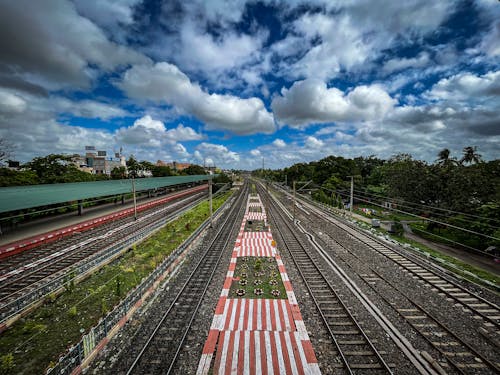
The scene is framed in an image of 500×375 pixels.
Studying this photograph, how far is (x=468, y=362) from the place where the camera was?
7.36 metres

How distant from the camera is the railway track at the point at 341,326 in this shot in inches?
283

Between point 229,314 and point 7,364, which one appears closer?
point 7,364

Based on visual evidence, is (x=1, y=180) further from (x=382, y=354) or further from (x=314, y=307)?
(x=382, y=354)

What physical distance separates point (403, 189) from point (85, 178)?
5722 cm

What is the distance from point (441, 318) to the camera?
9484 millimetres

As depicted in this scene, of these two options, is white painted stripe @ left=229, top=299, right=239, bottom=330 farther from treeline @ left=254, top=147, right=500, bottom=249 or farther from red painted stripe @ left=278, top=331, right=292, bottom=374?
treeline @ left=254, top=147, right=500, bottom=249

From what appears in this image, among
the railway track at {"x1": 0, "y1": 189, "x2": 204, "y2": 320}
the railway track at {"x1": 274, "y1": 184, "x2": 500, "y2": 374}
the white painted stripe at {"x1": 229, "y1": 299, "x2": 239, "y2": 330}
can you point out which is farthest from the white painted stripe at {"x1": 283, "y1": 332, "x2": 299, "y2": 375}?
the railway track at {"x1": 0, "y1": 189, "x2": 204, "y2": 320}

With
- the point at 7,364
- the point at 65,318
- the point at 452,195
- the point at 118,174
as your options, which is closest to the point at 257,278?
the point at 65,318

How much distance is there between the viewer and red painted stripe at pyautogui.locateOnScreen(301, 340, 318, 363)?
7.32 metres

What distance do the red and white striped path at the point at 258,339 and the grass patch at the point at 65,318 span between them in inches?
225

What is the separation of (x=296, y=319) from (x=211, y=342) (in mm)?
3918

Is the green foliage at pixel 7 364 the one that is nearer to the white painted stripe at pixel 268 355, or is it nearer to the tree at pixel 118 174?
the white painted stripe at pixel 268 355

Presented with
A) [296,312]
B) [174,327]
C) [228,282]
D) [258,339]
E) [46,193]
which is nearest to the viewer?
[258,339]

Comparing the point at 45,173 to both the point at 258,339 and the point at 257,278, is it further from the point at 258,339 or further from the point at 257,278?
the point at 258,339
